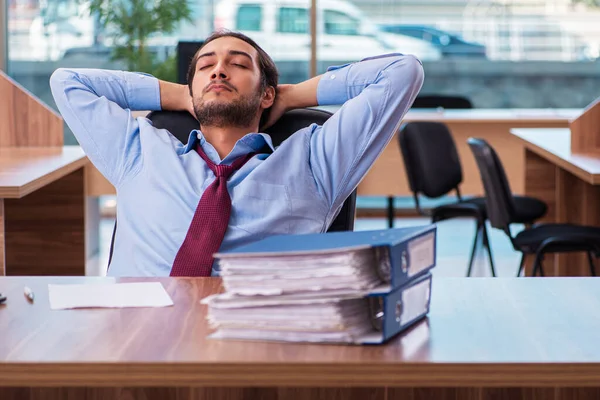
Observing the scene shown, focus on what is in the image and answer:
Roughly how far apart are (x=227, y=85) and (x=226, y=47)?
107 mm

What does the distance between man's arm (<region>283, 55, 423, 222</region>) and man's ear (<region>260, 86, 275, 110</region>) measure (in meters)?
0.16

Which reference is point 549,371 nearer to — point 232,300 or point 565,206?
point 232,300

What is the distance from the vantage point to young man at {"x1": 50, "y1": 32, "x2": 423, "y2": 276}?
6.97ft

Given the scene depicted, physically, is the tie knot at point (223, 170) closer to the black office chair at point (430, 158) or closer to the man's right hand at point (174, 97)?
the man's right hand at point (174, 97)

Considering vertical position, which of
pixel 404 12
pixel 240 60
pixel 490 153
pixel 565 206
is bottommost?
pixel 565 206

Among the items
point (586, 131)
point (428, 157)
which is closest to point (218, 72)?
point (586, 131)

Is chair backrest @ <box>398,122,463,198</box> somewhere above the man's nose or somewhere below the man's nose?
below

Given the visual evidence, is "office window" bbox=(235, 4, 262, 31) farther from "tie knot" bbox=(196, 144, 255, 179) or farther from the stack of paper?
the stack of paper

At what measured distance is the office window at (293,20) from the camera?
24.4 ft

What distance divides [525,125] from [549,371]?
5.35m

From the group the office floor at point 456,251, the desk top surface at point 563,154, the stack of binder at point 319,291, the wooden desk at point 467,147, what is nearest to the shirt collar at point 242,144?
the stack of binder at point 319,291

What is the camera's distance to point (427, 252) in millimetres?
1401

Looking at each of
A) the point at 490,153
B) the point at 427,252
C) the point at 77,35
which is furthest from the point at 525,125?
the point at 427,252

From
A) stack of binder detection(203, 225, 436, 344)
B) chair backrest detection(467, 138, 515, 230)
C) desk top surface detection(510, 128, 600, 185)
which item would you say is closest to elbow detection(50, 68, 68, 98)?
stack of binder detection(203, 225, 436, 344)
